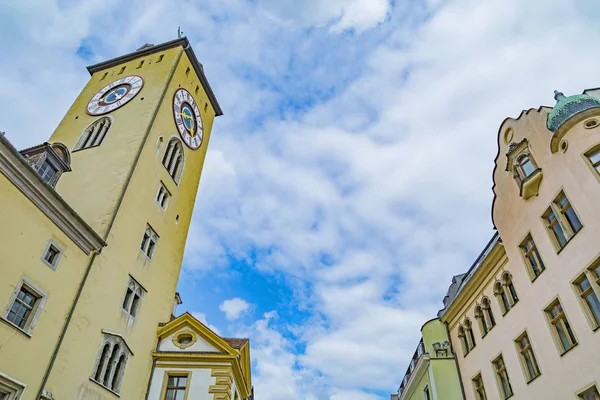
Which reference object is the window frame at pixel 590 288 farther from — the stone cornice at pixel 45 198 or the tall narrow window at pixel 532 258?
the stone cornice at pixel 45 198

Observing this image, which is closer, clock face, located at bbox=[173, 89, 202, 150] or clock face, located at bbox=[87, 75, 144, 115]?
clock face, located at bbox=[87, 75, 144, 115]

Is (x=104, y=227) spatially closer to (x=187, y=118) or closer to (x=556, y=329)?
(x=187, y=118)

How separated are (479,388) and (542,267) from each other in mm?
8572

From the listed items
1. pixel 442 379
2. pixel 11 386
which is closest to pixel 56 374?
pixel 11 386

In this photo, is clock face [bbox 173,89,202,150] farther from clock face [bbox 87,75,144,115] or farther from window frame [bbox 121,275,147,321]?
window frame [bbox 121,275,147,321]

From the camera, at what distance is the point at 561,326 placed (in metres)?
16.9

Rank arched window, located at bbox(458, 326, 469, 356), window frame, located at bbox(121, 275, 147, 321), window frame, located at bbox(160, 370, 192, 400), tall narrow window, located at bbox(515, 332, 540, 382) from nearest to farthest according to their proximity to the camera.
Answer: tall narrow window, located at bbox(515, 332, 540, 382) < window frame, located at bbox(160, 370, 192, 400) < window frame, located at bbox(121, 275, 147, 321) < arched window, located at bbox(458, 326, 469, 356)

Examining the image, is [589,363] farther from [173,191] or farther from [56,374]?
[173,191]

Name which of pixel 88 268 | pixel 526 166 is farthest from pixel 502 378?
pixel 88 268

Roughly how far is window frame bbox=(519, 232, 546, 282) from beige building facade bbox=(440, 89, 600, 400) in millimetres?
42

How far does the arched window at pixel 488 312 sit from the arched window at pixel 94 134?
25131 mm

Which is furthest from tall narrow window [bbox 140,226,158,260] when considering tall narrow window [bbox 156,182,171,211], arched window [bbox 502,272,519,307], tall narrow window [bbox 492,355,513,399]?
tall narrow window [bbox 492,355,513,399]

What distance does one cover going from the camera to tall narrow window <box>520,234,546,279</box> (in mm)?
18609

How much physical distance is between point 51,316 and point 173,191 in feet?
45.6
